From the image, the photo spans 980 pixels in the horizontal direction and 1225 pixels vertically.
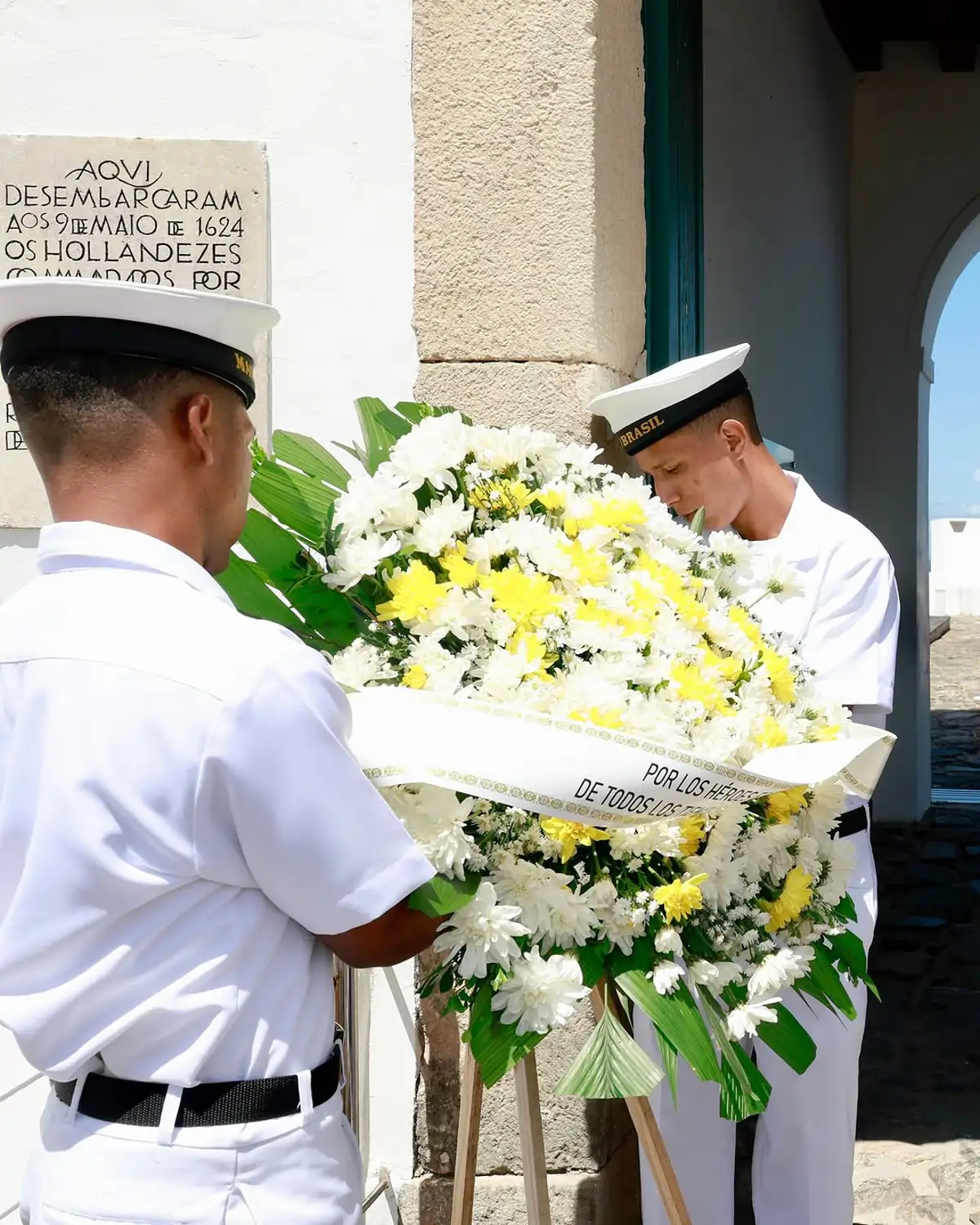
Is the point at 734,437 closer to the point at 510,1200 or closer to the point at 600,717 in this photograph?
the point at 600,717

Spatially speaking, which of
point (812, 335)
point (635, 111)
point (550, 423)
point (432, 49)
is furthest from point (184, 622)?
point (812, 335)

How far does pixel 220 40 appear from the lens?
275 cm

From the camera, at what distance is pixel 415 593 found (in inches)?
63.2

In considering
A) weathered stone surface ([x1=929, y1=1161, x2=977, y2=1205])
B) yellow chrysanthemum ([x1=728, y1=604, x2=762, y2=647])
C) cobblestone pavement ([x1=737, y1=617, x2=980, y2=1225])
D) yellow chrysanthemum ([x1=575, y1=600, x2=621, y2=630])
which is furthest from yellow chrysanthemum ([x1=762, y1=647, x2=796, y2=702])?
weathered stone surface ([x1=929, y1=1161, x2=977, y2=1205])

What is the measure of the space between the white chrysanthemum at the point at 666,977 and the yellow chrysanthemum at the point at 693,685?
0.96 ft

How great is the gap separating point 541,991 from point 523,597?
435 millimetres

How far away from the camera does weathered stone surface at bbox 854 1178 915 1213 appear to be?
328 cm

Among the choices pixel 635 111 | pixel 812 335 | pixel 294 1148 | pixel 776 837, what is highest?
pixel 812 335

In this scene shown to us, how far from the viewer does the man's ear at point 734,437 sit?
8.55 feet

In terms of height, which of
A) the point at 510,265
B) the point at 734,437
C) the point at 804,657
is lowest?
the point at 804,657

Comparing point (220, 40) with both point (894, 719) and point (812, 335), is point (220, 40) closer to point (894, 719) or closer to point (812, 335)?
point (812, 335)

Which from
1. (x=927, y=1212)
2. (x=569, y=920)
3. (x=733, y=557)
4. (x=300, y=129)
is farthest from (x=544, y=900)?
(x=927, y=1212)

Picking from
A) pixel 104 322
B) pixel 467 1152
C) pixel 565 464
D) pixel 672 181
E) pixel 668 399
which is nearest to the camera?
pixel 104 322

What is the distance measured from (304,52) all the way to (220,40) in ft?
0.55
